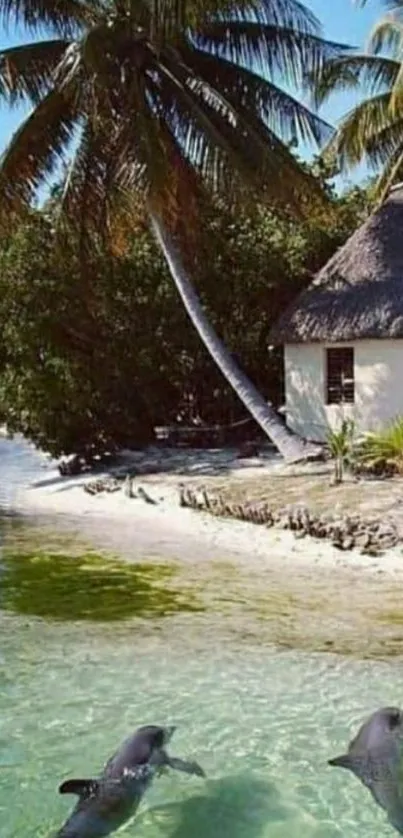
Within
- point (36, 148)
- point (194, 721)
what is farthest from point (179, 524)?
point (194, 721)

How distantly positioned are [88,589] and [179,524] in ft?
13.3

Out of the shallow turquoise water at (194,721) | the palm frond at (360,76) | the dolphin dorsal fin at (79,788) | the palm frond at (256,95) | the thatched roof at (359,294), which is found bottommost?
the shallow turquoise water at (194,721)

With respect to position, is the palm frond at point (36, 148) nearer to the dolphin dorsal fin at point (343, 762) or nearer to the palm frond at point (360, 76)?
the palm frond at point (360, 76)

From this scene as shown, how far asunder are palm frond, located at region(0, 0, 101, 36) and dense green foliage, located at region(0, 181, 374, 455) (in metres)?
4.97

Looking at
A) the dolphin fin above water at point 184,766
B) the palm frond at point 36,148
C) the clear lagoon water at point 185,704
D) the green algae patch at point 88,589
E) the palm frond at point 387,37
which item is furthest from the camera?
the palm frond at point 387,37

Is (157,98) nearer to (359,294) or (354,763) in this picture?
(359,294)

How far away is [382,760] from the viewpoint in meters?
5.58

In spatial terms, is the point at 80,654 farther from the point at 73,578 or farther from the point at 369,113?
the point at 369,113

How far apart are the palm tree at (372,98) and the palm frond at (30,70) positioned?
17.1 ft

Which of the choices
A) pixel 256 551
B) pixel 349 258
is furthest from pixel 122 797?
pixel 349 258

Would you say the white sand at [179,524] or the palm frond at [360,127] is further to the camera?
the palm frond at [360,127]

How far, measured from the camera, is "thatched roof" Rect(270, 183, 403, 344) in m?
19.9

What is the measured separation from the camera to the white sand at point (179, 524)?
12.7 metres

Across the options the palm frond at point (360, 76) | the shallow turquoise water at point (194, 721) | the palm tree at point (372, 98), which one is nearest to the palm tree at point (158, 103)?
the palm frond at point (360, 76)
